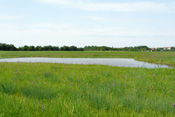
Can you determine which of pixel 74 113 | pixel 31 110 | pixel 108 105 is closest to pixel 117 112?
pixel 108 105

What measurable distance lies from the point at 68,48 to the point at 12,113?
336ft

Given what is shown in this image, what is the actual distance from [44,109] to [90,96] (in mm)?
1249

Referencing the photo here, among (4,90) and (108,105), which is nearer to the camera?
(108,105)

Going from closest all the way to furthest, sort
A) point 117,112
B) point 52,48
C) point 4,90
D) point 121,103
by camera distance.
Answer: point 117,112, point 121,103, point 4,90, point 52,48

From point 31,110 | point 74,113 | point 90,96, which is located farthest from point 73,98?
point 31,110

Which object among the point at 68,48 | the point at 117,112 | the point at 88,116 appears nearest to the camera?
the point at 88,116

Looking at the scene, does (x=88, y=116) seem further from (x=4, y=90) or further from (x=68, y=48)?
(x=68, y=48)

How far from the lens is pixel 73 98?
3438 millimetres

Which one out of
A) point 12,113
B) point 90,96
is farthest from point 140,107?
point 12,113

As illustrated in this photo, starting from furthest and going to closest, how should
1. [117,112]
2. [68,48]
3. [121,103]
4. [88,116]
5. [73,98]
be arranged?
[68,48]
[73,98]
[121,103]
[117,112]
[88,116]

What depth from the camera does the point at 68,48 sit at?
103875mm

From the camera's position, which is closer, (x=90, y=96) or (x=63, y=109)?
(x=63, y=109)

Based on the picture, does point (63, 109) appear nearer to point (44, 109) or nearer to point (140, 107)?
point (44, 109)

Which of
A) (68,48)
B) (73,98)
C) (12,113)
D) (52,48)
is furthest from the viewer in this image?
(68,48)
